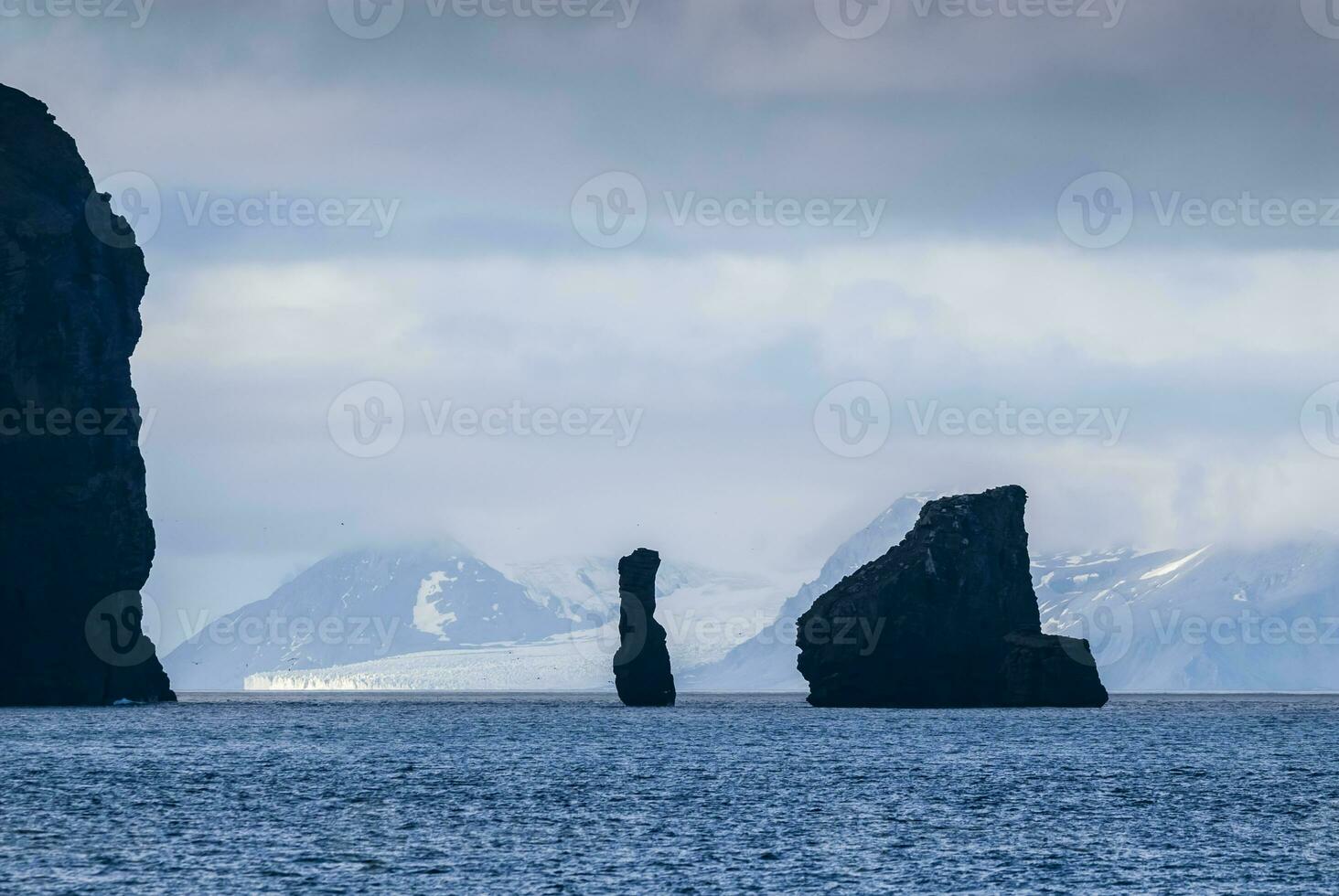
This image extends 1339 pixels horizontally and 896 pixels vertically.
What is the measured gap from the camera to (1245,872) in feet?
232

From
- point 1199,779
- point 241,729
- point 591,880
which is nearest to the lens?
point 591,880

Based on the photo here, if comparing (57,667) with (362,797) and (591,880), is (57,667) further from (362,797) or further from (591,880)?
(591,880)

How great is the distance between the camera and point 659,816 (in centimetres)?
8969

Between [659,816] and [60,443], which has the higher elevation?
[60,443]

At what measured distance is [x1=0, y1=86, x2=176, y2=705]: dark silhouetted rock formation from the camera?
181875 mm

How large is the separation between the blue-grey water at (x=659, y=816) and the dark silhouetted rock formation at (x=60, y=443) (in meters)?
33.4

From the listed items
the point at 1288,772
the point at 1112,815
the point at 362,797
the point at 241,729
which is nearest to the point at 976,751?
the point at 1288,772

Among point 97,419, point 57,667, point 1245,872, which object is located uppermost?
point 97,419

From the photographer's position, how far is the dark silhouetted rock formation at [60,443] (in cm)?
18188

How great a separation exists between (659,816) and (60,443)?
11532 centimetres

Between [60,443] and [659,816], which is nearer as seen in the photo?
[659,816]

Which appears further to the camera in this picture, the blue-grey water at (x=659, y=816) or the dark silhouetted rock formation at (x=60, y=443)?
the dark silhouetted rock formation at (x=60, y=443)

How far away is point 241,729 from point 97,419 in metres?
37.1

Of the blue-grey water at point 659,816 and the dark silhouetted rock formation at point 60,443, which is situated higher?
the dark silhouetted rock formation at point 60,443
